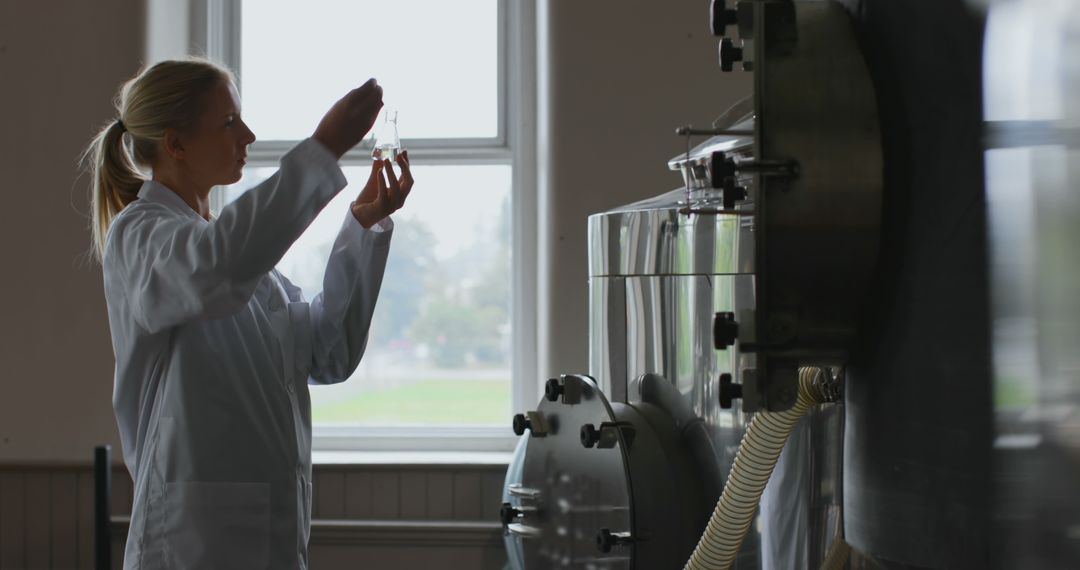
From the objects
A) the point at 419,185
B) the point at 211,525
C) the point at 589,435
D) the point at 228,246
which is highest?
the point at 419,185

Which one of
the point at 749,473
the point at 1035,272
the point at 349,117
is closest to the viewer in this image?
the point at 1035,272

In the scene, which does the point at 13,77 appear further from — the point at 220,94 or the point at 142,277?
the point at 142,277

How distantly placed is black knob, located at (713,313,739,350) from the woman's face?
2.76ft

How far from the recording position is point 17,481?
95.6 inches

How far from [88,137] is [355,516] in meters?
1.11

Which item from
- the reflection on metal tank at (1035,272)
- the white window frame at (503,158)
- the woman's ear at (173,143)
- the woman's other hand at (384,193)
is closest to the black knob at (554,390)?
the woman's other hand at (384,193)

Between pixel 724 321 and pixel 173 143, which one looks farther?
pixel 173 143

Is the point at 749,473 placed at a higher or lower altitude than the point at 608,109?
lower

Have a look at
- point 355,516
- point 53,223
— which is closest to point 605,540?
point 355,516

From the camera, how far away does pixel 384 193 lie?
151cm

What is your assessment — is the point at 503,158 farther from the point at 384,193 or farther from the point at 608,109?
the point at 384,193

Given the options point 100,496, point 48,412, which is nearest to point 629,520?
point 100,496

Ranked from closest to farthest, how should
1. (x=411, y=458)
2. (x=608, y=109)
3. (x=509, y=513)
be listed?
(x=509, y=513), (x=608, y=109), (x=411, y=458)

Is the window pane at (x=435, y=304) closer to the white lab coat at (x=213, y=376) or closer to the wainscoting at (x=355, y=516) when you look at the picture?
the wainscoting at (x=355, y=516)
